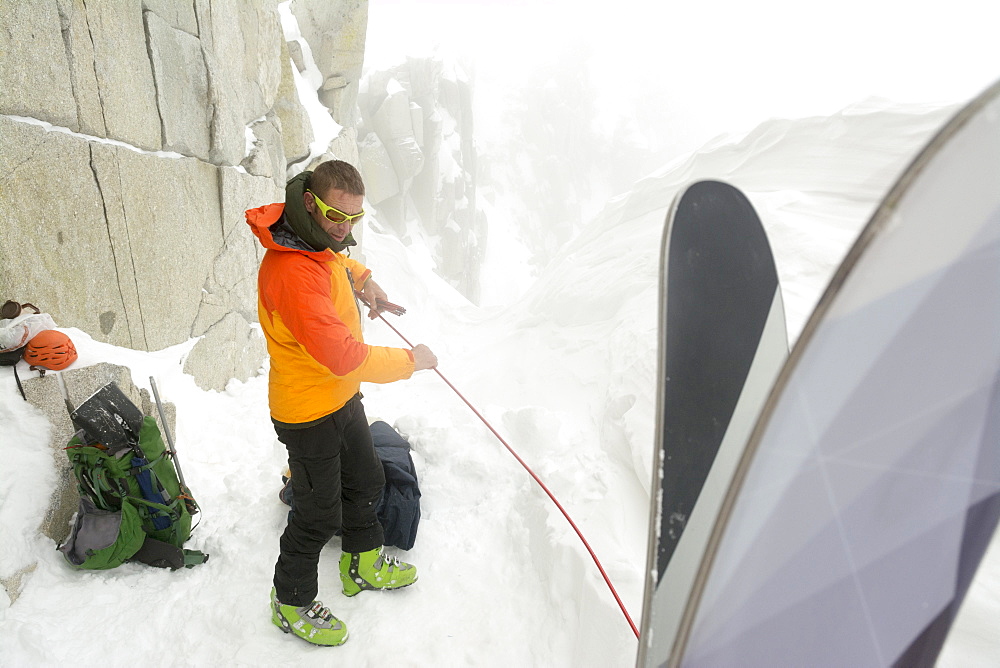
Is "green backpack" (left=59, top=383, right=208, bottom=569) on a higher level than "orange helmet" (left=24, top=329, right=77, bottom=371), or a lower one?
lower

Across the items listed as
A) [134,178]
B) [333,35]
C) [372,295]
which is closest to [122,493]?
[372,295]

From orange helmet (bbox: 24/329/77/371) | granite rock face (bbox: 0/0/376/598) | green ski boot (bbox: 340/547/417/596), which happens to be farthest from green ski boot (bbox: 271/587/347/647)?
orange helmet (bbox: 24/329/77/371)

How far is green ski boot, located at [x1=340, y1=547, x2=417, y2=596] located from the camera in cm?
244

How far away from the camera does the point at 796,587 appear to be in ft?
2.71

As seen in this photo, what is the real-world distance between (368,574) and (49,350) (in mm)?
2040

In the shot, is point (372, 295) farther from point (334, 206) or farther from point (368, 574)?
point (368, 574)

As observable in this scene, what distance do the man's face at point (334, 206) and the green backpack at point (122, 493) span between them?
161cm

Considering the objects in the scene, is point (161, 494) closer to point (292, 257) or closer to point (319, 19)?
point (292, 257)

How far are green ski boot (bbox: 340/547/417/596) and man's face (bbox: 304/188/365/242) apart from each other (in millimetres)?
1587

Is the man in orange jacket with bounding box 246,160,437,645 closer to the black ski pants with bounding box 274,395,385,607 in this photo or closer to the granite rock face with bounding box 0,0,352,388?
the black ski pants with bounding box 274,395,385,607

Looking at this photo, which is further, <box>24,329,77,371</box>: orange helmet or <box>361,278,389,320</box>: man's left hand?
<box>361,278,389,320</box>: man's left hand

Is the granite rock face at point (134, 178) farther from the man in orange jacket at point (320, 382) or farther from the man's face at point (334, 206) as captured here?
the man's face at point (334, 206)

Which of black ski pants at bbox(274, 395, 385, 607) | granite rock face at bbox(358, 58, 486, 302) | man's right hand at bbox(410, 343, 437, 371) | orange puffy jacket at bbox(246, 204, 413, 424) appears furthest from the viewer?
granite rock face at bbox(358, 58, 486, 302)

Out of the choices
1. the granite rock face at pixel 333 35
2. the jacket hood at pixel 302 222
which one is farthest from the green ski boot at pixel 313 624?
the granite rock face at pixel 333 35
